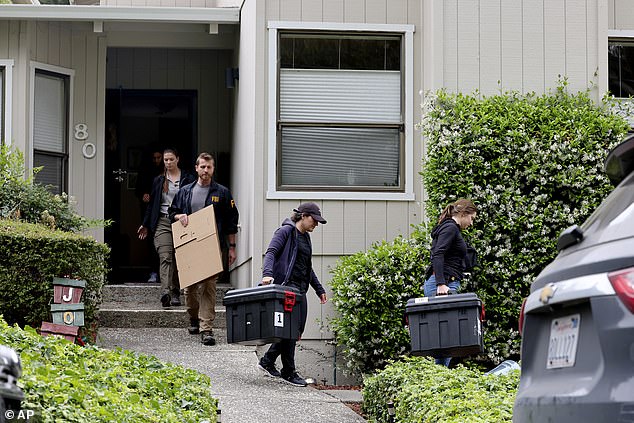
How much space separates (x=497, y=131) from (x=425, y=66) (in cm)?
143

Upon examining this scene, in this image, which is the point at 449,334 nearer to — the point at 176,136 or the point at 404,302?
the point at 404,302

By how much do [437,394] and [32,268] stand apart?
4429 millimetres

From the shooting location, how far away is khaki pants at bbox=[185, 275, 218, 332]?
12.3 metres

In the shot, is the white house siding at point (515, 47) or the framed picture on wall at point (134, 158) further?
the framed picture on wall at point (134, 158)

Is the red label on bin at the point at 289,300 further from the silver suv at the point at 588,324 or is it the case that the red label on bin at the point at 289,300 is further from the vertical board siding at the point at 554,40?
the silver suv at the point at 588,324

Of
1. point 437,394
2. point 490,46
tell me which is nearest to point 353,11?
point 490,46

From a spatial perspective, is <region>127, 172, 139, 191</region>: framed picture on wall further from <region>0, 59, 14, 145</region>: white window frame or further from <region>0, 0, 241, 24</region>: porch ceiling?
<region>0, 0, 241, 24</region>: porch ceiling

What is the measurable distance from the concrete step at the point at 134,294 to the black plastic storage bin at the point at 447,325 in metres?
4.51

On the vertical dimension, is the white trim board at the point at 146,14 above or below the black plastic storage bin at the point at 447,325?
above

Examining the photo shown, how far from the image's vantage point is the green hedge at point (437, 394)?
7.32 m

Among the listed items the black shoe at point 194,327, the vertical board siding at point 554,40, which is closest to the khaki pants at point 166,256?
the black shoe at point 194,327

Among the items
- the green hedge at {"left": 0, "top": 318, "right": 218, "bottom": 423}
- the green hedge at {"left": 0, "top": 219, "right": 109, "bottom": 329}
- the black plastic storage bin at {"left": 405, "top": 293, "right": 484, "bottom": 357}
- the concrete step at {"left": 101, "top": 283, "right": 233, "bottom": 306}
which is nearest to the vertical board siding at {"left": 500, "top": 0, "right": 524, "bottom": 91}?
the black plastic storage bin at {"left": 405, "top": 293, "right": 484, "bottom": 357}

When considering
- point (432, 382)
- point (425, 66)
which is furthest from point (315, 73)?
point (432, 382)

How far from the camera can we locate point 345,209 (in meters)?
12.7
